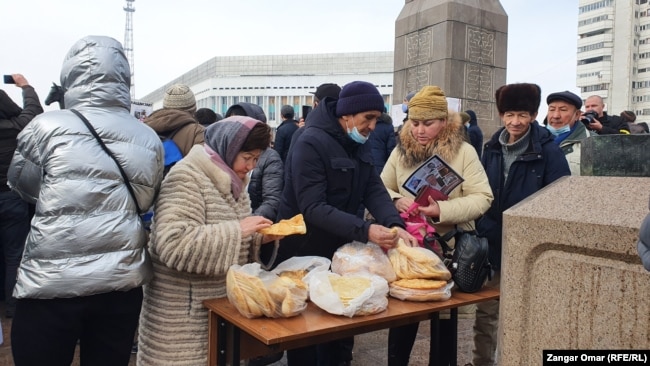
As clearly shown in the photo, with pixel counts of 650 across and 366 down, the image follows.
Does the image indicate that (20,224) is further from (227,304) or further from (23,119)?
(227,304)

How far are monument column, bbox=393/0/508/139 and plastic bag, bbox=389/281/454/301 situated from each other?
26.0 feet

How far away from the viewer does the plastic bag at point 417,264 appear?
245cm

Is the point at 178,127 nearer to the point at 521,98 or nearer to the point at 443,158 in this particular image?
the point at 443,158

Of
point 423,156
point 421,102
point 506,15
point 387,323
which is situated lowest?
point 387,323

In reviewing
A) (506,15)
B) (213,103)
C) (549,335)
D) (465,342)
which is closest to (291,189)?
(549,335)

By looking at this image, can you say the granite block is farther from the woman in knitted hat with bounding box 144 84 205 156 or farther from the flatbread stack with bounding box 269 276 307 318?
the woman in knitted hat with bounding box 144 84 205 156

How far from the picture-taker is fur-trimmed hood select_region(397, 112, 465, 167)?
3215mm

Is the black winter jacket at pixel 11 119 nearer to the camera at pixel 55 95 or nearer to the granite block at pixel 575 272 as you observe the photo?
the camera at pixel 55 95

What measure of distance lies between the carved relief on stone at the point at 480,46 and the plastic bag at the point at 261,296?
29.4ft

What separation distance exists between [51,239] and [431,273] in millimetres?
1643

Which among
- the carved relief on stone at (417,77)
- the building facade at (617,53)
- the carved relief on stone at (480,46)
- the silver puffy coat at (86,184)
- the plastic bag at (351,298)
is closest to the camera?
the silver puffy coat at (86,184)

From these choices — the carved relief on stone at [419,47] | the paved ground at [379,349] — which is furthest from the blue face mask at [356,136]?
the carved relief on stone at [419,47]


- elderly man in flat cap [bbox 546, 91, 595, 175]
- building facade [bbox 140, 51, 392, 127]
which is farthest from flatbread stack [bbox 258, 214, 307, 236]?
building facade [bbox 140, 51, 392, 127]

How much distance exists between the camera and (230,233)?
2270 millimetres
